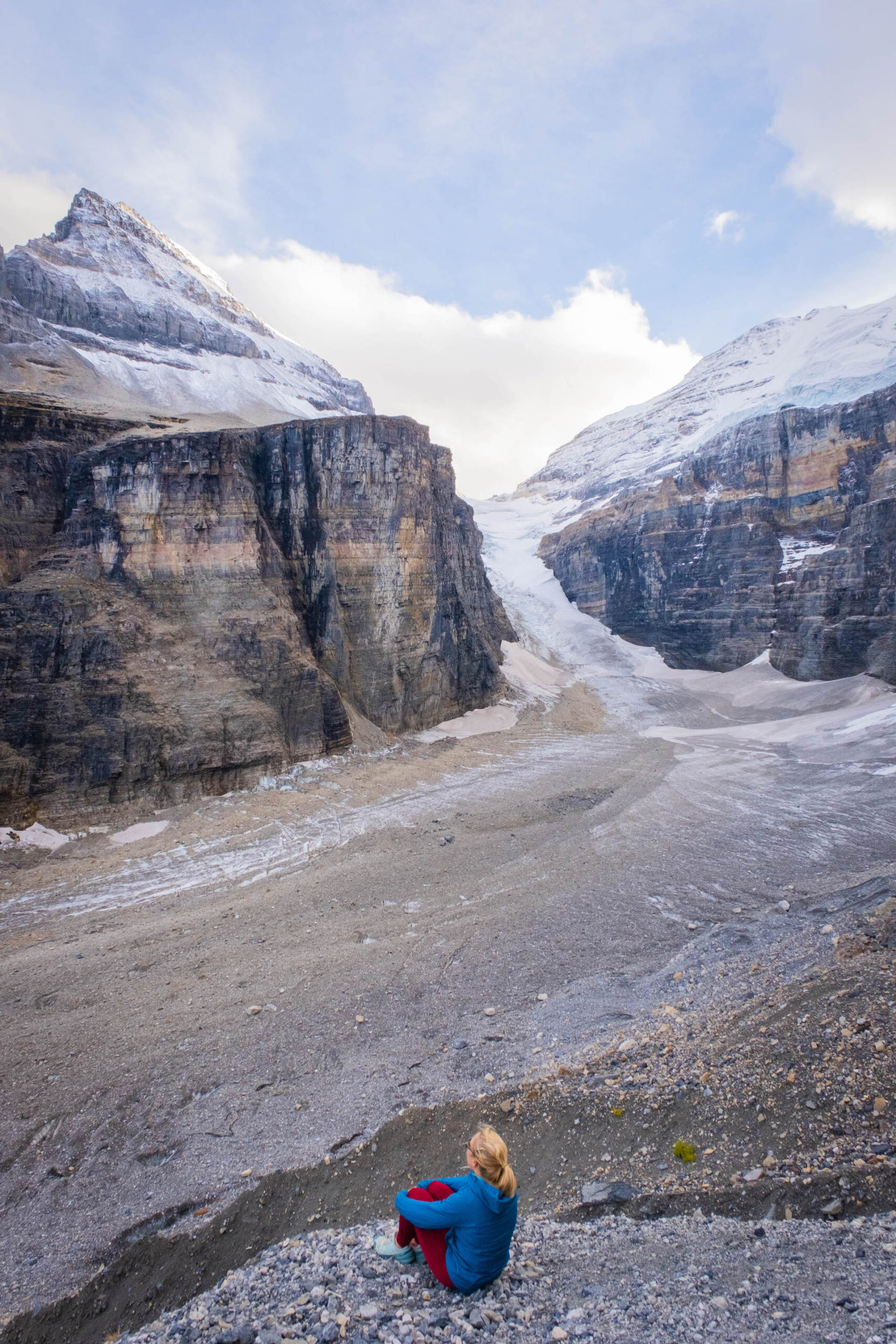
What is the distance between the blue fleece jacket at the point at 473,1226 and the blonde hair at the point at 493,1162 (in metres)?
0.03

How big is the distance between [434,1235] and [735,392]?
269ft

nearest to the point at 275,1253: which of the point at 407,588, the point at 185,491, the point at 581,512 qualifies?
the point at 185,491

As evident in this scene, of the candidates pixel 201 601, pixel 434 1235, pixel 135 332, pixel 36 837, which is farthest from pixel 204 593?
pixel 135 332

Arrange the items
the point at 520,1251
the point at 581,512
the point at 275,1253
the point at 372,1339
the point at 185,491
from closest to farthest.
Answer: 1. the point at 372,1339
2. the point at 520,1251
3. the point at 275,1253
4. the point at 185,491
5. the point at 581,512

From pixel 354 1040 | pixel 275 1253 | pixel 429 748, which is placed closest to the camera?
pixel 275 1253

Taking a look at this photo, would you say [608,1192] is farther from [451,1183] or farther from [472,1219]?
[472,1219]

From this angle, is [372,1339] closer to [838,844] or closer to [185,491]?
[838,844]

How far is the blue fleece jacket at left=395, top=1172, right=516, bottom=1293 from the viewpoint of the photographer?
3.33m

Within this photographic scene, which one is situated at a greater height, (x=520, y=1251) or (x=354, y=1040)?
(x=520, y=1251)

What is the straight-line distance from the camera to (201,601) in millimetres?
19719

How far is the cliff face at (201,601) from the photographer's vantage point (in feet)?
53.4

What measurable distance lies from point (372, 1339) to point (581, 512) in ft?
242

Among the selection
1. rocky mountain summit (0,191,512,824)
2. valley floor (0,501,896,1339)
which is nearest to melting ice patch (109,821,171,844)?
valley floor (0,501,896,1339)

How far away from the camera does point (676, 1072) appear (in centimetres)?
557
